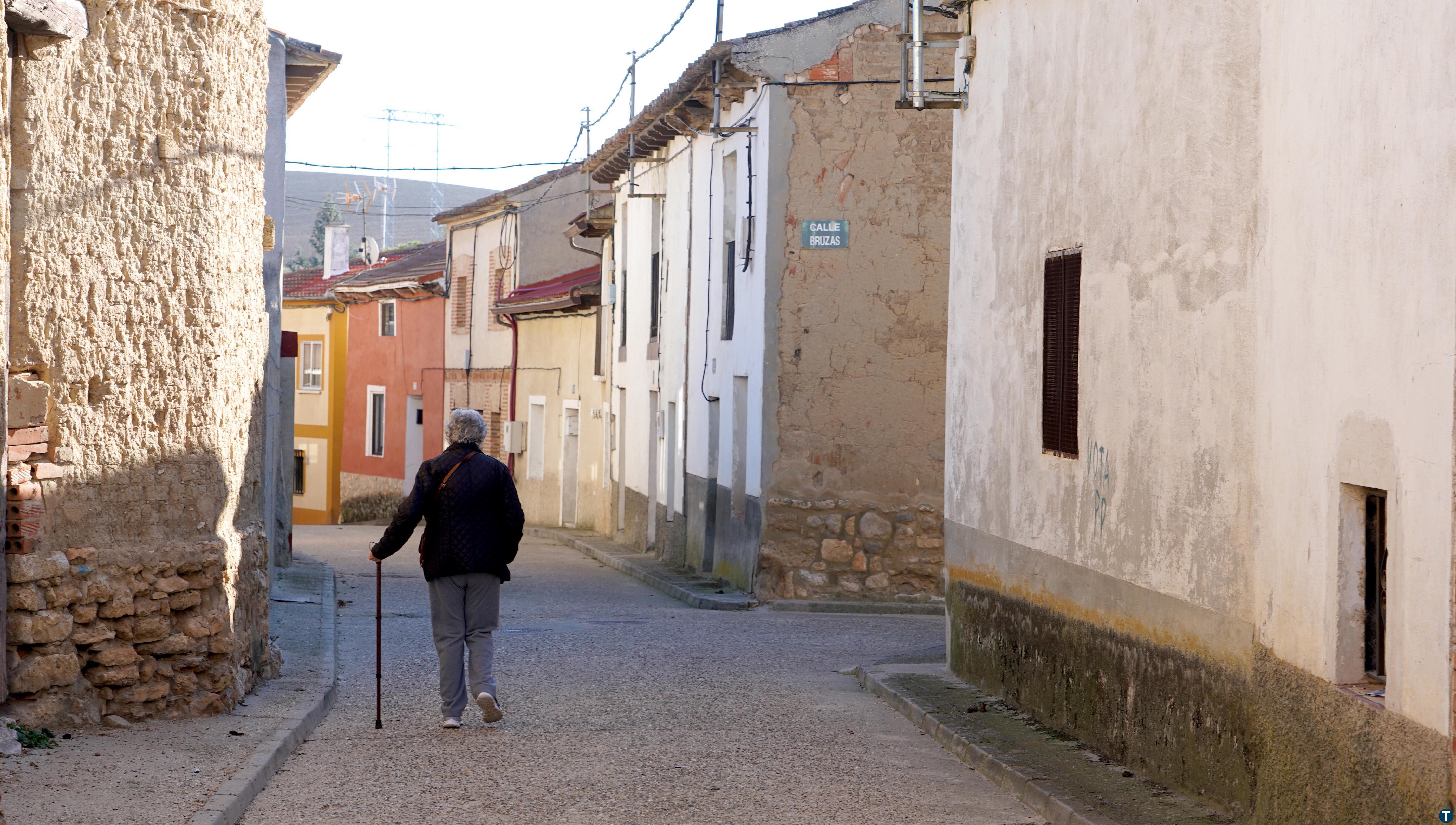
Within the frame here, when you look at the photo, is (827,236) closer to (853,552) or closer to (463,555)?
(853,552)

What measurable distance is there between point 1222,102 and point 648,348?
58.0ft

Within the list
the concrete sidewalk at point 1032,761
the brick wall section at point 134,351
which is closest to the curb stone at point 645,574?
the concrete sidewalk at point 1032,761

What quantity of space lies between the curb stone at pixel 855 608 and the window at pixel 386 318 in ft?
84.3

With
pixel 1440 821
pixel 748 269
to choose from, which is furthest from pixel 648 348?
pixel 1440 821

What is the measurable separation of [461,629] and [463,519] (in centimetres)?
62

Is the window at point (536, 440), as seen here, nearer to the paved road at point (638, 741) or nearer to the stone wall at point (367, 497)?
the stone wall at point (367, 497)

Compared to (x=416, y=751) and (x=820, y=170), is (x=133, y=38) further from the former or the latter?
(x=820, y=170)

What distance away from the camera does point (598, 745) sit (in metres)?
8.58

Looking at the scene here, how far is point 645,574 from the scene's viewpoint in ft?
66.6

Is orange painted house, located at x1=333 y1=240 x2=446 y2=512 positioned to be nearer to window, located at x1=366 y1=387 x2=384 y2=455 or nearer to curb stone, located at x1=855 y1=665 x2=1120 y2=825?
window, located at x1=366 y1=387 x2=384 y2=455

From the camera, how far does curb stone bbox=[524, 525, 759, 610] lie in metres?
16.7

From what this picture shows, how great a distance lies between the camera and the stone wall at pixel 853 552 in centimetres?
1655

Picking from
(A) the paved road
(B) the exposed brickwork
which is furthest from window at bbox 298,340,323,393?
(A) the paved road

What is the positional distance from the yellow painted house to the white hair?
3316cm
